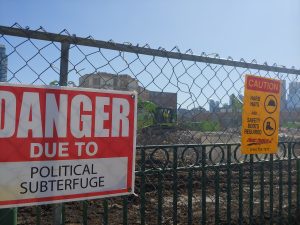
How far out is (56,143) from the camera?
2.28 metres

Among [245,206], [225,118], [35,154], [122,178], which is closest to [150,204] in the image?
[245,206]

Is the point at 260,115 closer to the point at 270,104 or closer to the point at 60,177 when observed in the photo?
the point at 270,104

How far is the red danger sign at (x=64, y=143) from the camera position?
7.18ft

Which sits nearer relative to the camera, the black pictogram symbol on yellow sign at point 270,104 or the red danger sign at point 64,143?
the red danger sign at point 64,143

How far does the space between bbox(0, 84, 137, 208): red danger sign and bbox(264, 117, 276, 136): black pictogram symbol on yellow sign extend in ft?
4.52

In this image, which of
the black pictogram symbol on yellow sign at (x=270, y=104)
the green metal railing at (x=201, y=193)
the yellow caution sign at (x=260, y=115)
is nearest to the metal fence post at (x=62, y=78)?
the green metal railing at (x=201, y=193)

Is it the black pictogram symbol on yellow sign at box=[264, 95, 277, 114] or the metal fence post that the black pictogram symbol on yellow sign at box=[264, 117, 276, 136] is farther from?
the metal fence post

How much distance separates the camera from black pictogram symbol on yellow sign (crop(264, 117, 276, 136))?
11.5 feet

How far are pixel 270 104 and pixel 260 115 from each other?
0.52ft

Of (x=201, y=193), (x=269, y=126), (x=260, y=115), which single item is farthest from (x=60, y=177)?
(x=201, y=193)

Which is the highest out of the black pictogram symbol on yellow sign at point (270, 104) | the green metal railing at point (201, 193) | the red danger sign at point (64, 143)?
the black pictogram symbol on yellow sign at point (270, 104)

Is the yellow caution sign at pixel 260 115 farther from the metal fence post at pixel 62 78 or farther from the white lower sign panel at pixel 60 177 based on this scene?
the metal fence post at pixel 62 78

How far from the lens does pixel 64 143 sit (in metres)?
2.31

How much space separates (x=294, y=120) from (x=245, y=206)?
226 cm
